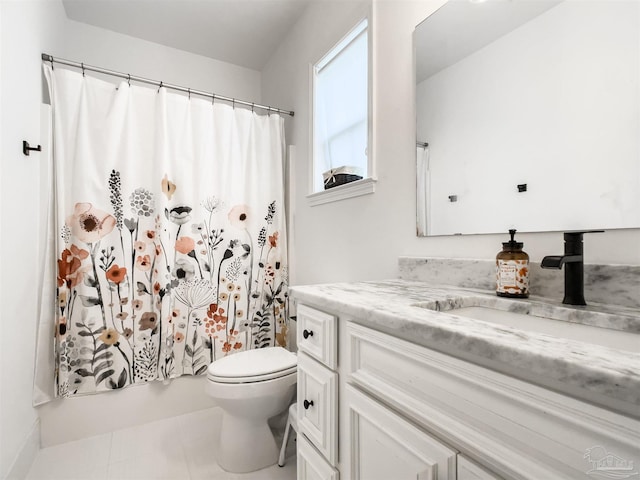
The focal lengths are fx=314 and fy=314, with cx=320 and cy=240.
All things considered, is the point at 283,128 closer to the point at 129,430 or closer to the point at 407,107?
the point at 407,107

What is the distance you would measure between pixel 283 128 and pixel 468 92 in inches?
55.2

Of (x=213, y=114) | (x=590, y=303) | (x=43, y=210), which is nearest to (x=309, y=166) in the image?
(x=213, y=114)

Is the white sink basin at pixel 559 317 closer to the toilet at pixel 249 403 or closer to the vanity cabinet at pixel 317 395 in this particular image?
the vanity cabinet at pixel 317 395

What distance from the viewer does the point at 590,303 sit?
75cm

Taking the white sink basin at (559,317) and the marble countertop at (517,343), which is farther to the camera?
the white sink basin at (559,317)

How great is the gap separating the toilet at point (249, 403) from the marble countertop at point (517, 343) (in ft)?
2.46

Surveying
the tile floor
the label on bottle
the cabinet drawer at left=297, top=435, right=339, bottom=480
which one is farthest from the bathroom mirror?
the tile floor

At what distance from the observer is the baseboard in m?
1.28

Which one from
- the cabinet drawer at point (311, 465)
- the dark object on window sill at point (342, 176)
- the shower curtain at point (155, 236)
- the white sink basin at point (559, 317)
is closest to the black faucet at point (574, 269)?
the white sink basin at point (559, 317)

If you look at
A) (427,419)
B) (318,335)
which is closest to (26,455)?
(318,335)

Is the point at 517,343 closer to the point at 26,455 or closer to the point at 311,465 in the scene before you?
the point at 311,465

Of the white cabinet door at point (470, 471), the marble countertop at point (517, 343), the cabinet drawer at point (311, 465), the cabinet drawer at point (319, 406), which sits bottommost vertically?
the cabinet drawer at point (311, 465)

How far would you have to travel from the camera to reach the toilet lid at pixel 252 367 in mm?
1411

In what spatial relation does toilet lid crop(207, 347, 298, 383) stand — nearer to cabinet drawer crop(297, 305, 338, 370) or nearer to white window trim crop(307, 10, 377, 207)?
cabinet drawer crop(297, 305, 338, 370)
